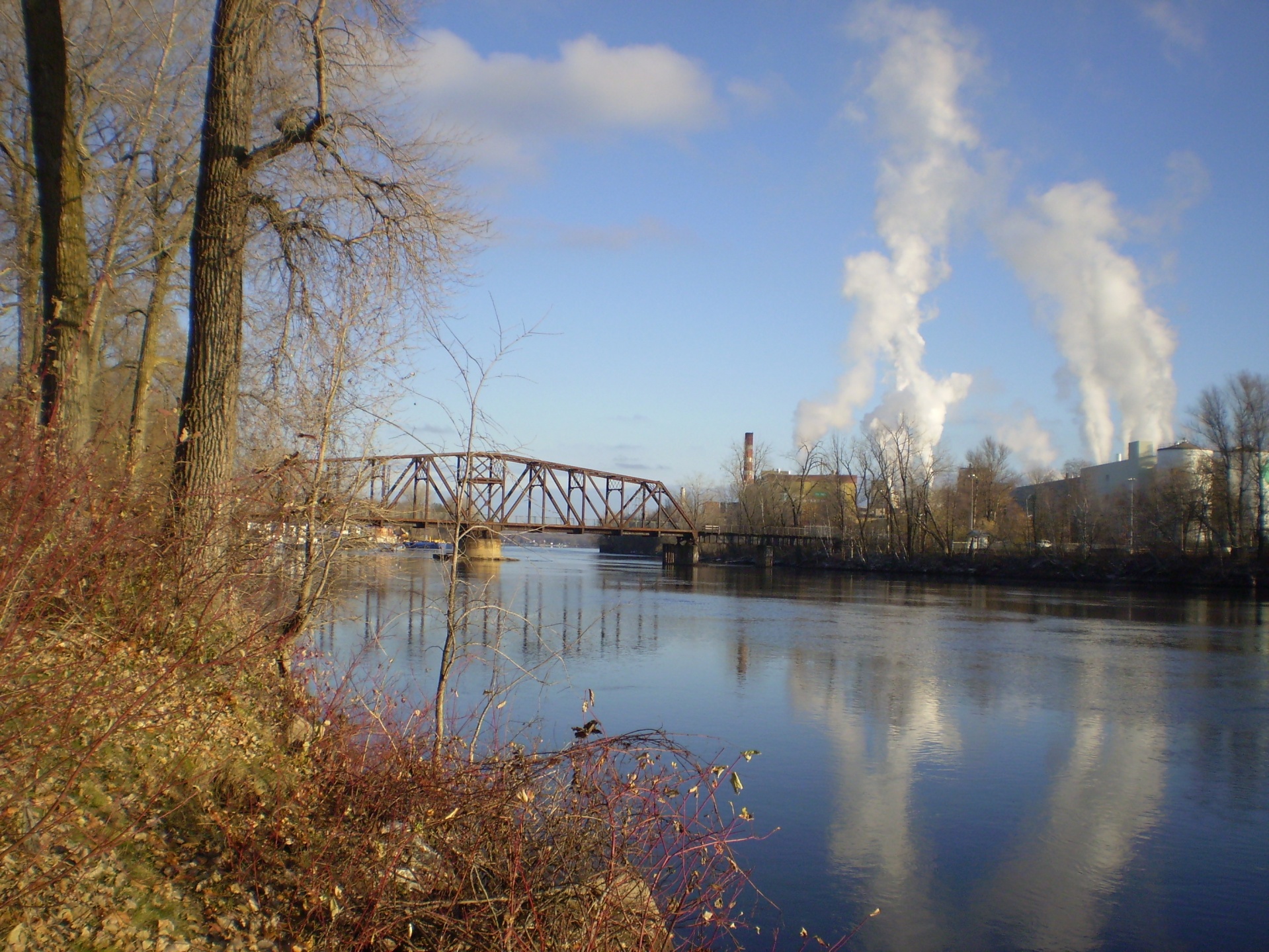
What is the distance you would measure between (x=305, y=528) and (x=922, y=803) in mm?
6979

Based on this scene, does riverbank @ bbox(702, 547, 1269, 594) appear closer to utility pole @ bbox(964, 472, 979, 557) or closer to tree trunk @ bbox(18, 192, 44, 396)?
utility pole @ bbox(964, 472, 979, 557)

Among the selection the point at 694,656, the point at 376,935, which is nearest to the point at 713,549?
the point at 694,656

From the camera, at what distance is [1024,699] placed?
15.9m

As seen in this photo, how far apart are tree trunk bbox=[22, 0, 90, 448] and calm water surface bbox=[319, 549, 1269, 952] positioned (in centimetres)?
313

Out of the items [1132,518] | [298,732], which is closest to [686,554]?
[1132,518]

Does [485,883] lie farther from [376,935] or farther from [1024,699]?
[1024,699]

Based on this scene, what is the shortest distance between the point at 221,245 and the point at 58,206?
174cm

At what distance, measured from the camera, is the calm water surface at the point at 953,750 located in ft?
24.2

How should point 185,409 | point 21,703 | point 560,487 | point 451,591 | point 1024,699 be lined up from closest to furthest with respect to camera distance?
point 21,703 < point 451,591 < point 185,409 < point 1024,699 < point 560,487

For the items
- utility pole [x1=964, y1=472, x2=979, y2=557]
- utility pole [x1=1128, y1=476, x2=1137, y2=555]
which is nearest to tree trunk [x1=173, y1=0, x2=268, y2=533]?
utility pole [x1=1128, y1=476, x2=1137, y2=555]

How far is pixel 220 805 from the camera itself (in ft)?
16.9

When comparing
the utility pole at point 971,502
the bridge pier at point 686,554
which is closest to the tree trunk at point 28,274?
the utility pole at point 971,502

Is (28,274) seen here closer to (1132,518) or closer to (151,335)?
(151,335)

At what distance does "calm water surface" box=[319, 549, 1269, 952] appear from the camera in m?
7.37
